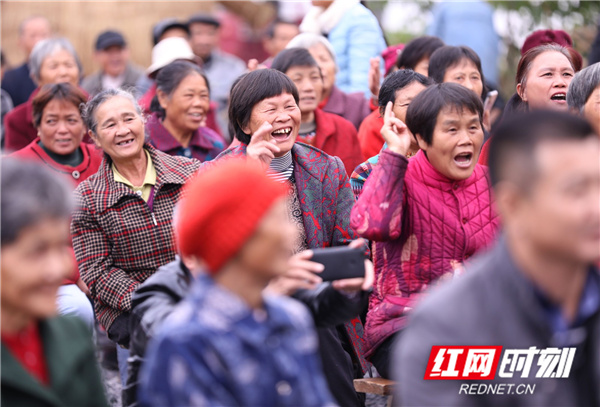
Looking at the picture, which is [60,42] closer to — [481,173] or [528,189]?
[481,173]

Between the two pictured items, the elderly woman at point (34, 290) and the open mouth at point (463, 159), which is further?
the open mouth at point (463, 159)

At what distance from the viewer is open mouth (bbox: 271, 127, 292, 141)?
488cm

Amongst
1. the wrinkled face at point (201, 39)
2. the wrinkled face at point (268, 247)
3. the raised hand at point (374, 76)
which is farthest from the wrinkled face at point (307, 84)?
the wrinkled face at point (268, 247)

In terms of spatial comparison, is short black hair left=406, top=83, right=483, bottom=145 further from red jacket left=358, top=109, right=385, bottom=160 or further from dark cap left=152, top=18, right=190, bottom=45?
dark cap left=152, top=18, right=190, bottom=45

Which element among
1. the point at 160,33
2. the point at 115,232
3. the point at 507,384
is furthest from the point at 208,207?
the point at 160,33

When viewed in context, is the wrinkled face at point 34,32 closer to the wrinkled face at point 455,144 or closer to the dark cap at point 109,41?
the dark cap at point 109,41

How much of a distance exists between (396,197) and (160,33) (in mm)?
6418

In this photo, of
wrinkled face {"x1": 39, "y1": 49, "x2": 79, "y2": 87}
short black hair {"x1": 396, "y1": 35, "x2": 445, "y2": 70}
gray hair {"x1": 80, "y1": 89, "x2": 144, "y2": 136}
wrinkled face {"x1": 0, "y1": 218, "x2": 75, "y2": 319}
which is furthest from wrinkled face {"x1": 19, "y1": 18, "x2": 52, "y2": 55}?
wrinkled face {"x1": 0, "y1": 218, "x2": 75, "y2": 319}

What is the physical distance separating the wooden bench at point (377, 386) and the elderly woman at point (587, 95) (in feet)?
5.81

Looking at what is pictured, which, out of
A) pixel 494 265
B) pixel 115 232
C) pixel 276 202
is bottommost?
pixel 115 232

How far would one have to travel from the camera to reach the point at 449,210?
14.3 ft

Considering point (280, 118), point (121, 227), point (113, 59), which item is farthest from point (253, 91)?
point (113, 59)

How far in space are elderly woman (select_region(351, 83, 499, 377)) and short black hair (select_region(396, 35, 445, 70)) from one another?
2391mm

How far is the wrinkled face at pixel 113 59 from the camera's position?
10.1 m
